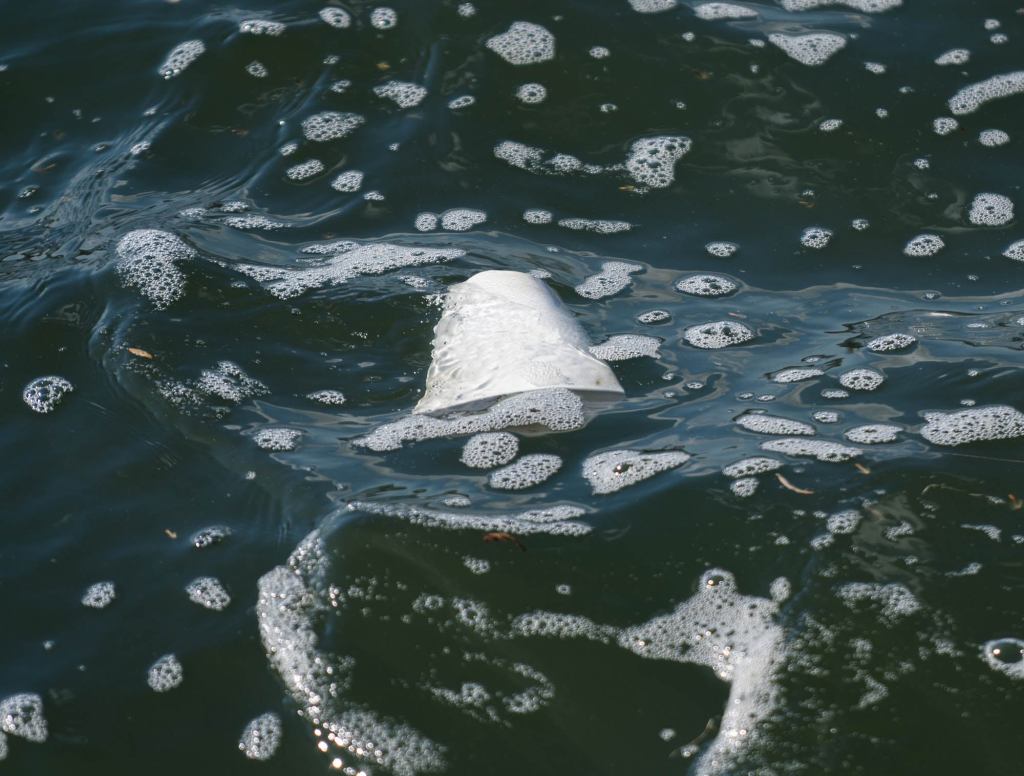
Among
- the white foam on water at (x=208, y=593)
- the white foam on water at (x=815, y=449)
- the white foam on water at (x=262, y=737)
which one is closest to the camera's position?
the white foam on water at (x=262, y=737)

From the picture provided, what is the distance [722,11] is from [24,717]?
404 cm

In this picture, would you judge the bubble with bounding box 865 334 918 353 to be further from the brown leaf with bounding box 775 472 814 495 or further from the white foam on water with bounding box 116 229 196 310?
the white foam on water with bounding box 116 229 196 310

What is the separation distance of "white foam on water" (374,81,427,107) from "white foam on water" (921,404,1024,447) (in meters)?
2.65

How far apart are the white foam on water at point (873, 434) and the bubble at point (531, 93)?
7.46ft

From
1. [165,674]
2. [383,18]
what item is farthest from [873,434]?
[383,18]

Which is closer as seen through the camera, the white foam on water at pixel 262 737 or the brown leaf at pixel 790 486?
the white foam on water at pixel 262 737

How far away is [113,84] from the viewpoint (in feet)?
15.9

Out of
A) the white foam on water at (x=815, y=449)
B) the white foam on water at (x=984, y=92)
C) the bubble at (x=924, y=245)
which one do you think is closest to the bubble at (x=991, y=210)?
the bubble at (x=924, y=245)

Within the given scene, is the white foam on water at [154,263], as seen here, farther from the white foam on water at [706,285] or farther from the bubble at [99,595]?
the white foam on water at [706,285]

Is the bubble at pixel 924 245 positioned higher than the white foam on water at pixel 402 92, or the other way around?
the white foam on water at pixel 402 92

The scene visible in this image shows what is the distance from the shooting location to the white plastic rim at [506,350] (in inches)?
120

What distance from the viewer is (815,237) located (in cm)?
398

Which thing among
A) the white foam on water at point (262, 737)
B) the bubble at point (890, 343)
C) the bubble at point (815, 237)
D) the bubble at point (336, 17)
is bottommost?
the white foam on water at point (262, 737)

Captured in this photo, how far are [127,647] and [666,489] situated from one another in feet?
4.51
